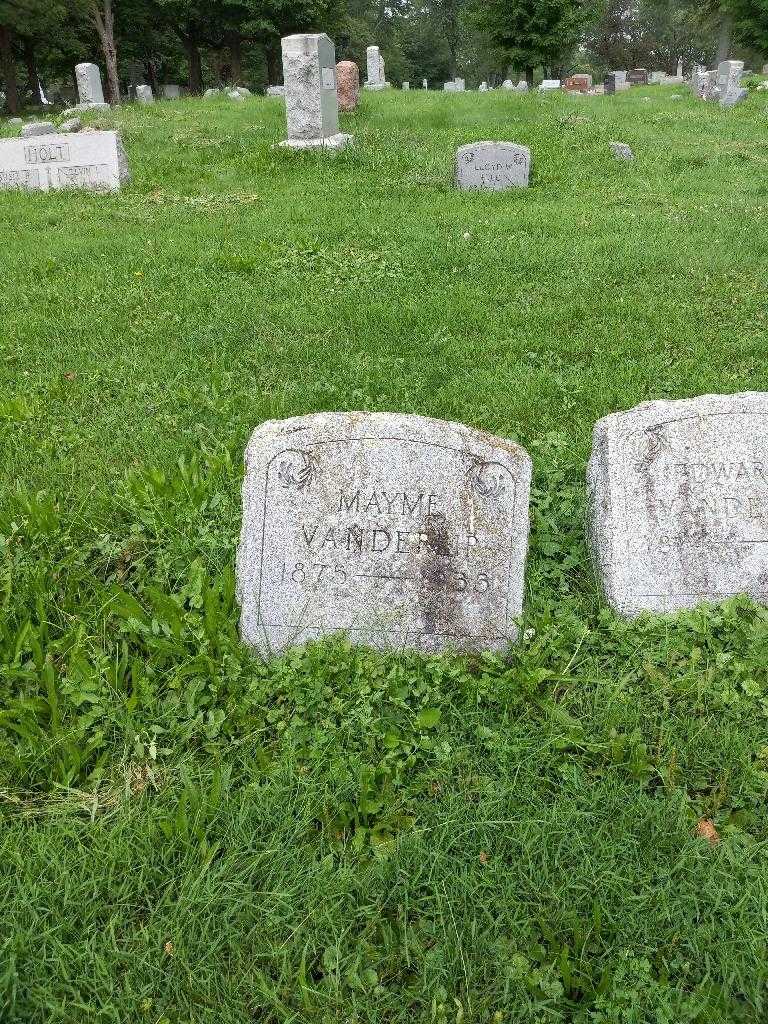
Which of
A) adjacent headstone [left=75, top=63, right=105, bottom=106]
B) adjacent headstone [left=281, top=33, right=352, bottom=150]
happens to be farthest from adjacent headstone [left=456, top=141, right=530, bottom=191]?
adjacent headstone [left=75, top=63, right=105, bottom=106]

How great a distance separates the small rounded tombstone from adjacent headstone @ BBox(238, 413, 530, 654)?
53.1ft

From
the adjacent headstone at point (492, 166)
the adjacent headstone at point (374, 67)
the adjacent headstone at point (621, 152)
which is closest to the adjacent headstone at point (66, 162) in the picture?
the adjacent headstone at point (492, 166)

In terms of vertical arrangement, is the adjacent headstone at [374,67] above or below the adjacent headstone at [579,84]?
above

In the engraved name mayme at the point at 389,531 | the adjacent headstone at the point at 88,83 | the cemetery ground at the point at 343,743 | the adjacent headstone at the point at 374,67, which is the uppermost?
the adjacent headstone at the point at 374,67

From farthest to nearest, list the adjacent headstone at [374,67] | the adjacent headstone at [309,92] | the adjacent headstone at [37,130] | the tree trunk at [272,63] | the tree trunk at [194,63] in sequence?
the tree trunk at [194,63] → the tree trunk at [272,63] → the adjacent headstone at [374,67] → the adjacent headstone at [37,130] → the adjacent headstone at [309,92]

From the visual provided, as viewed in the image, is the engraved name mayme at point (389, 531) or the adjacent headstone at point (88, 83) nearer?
the engraved name mayme at point (389, 531)

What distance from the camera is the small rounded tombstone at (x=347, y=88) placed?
16562mm

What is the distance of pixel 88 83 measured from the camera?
66.4ft

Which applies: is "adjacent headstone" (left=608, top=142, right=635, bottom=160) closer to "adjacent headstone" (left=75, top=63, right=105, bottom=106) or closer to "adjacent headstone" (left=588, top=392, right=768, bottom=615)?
"adjacent headstone" (left=588, top=392, right=768, bottom=615)

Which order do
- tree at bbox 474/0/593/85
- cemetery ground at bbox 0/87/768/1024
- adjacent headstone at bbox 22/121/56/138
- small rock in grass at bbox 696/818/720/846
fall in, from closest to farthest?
cemetery ground at bbox 0/87/768/1024 < small rock in grass at bbox 696/818/720/846 < adjacent headstone at bbox 22/121/56/138 < tree at bbox 474/0/593/85

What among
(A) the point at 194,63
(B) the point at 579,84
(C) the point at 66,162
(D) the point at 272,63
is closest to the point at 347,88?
(C) the point at 66,162

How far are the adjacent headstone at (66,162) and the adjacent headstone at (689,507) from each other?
31.5ft

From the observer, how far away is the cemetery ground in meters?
1.88

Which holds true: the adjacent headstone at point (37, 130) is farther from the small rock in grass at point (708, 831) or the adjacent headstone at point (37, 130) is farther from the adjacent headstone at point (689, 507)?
the small rock in grass at point (708, 831)
